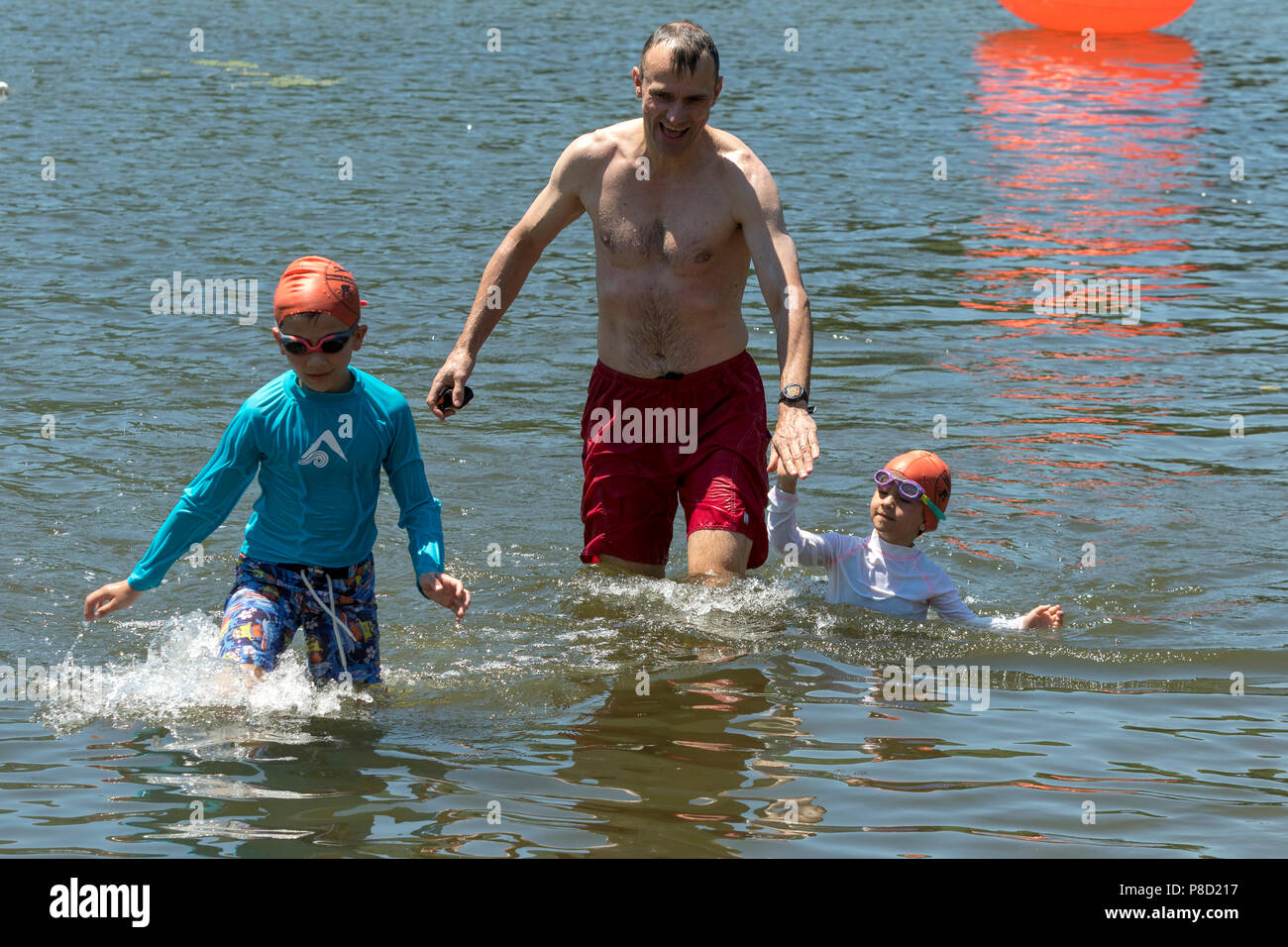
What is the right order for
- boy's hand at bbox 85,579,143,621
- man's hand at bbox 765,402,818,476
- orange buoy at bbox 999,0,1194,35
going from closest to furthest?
boy's hand at bbox 85,579,143,621, man's hand at bbox 765,402,818,476, orange buoy at bbox 999,0,1194,35

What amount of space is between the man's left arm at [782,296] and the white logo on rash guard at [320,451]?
173 cm

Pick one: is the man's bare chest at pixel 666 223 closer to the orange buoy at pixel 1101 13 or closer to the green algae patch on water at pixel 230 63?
the green algae patch on water at pixel 230 63

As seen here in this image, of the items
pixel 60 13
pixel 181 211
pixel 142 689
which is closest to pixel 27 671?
pixel 142 689

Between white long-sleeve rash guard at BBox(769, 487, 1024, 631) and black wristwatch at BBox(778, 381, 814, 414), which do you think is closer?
black wristwatch at BBox(778, 381, 814, 414)

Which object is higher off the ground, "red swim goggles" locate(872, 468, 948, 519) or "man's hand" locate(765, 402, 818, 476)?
"man's hand" locate(765, 402, 818, 476)

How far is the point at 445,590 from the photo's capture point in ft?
18.8

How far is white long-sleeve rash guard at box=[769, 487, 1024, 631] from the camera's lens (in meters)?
7.58
